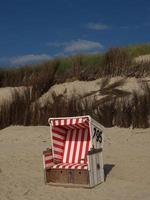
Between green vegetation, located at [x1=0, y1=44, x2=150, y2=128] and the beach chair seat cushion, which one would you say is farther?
green vegetation, located at [x1=0, y1=44, x2=150, y2=128]

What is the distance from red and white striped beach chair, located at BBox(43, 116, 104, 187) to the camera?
29.0ft

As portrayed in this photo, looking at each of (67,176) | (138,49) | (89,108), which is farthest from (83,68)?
(67,176)

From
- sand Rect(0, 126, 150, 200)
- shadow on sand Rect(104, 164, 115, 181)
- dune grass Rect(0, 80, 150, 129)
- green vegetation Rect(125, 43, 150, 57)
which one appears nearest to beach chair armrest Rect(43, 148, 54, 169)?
sand Rect(0, 126, 150, 200)

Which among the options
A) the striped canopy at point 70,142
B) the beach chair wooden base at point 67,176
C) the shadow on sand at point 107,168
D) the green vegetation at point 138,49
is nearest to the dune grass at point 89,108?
the green vegetation at point 138,49

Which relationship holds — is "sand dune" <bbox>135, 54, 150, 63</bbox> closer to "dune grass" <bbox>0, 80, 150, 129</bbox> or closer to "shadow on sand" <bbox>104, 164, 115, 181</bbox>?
"dune grass" <bbox>0, 80, 150, 129</bbox>

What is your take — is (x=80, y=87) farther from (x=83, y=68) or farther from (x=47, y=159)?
(x=47, y=159)

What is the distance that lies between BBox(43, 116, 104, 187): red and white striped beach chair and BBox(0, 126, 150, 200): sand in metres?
0.23

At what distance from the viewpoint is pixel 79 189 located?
28.5ft

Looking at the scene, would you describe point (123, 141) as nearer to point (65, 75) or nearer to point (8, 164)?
point (8, 164)

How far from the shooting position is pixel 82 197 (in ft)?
26.3

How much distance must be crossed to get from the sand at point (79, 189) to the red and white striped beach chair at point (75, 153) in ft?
0.77

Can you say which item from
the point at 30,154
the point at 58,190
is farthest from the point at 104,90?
the point at 58,190

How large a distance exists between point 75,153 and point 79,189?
1146 mm

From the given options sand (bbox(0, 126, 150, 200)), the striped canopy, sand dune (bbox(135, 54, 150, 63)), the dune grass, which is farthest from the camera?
sand dune (bbox(135, 54, 150, 63))
